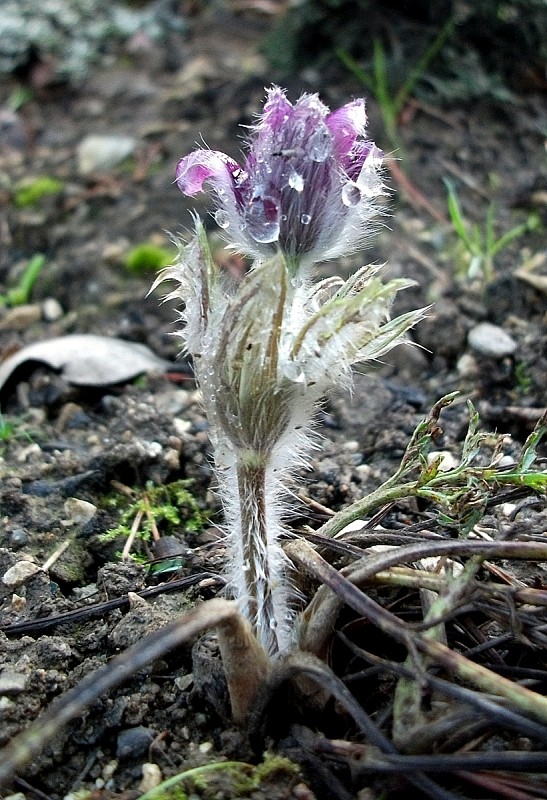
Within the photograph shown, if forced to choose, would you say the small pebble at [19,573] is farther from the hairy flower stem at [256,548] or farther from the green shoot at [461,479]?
the green shoot at [461,479]

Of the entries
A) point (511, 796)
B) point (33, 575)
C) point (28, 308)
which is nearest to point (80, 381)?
point (28, 308)

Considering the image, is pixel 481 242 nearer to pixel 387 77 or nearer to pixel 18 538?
pixel 387 77

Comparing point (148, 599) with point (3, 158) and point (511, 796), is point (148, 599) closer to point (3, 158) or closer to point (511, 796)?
point (511, 796)

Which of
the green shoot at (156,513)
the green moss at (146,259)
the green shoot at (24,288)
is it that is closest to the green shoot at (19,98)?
the green shoot at (24,288)

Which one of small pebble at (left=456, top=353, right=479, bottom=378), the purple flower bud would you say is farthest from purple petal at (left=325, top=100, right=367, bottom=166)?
small pebble at (left=456, top=353, right=479, bottom=378)

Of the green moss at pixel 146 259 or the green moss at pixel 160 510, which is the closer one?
the green moss at pixel 160 510
